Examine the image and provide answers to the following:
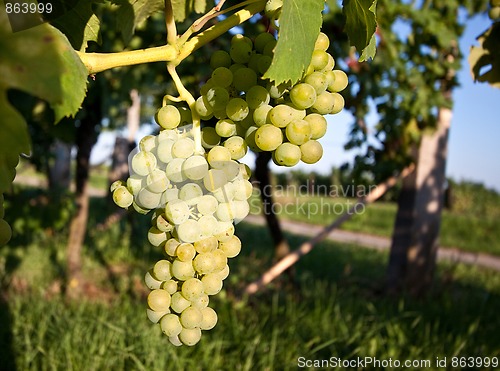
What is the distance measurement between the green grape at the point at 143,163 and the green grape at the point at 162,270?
18cm

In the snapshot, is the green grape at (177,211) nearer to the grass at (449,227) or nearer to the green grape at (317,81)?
the green grape at (317,81)

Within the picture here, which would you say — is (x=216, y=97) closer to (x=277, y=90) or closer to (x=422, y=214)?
(x=277, y=90)

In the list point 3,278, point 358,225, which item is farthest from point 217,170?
point 358,225

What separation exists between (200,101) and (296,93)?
15 cm

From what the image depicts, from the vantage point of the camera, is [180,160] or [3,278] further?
[3,278]

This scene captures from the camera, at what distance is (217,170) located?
76cm

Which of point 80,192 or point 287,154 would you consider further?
point 80,192

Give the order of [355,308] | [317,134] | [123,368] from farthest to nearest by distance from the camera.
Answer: [355,308] < [123,368] < [317,134]

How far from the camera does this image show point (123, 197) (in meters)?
0.80

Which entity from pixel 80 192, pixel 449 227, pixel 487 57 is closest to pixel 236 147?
pixel 487 57

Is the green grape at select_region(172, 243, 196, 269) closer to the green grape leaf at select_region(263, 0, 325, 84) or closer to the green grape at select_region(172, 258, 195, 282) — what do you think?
the green grape at select_region(172, 258, 195, 282)

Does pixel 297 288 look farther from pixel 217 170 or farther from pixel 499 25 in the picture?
pixel 217 170

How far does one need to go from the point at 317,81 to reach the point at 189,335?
0.47 metres

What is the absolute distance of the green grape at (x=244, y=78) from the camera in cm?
80
